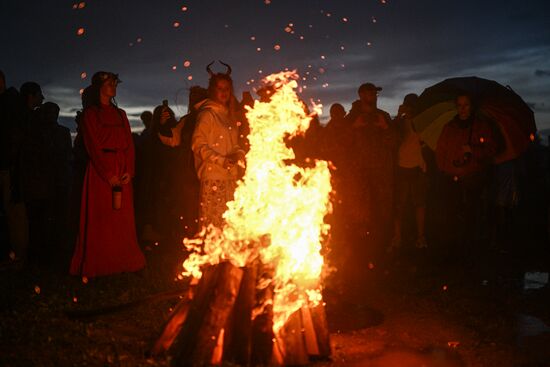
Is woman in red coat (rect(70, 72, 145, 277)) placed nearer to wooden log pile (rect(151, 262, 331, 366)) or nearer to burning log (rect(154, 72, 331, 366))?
burning log (rect(154, 72, 331, 366))

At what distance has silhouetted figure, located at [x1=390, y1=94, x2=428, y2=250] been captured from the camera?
10.2 meters

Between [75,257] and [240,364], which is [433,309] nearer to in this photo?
[240,364]

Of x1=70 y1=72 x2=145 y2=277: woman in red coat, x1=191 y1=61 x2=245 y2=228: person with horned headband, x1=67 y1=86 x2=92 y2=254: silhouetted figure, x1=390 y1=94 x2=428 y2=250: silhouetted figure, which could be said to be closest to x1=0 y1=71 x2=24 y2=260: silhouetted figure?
x1=67 y1=86 x2=92 y2=254: silhouetted figure

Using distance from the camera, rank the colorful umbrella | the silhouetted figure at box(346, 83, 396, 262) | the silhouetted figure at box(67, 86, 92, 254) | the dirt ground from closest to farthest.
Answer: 1. the dirt ground
2. the silhouetted figure at box(67, 86, 92, 254)
3. the colorful umbrella
4. the silhouetted figure at box(346, 83, 396, 262)

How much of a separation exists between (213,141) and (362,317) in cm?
284

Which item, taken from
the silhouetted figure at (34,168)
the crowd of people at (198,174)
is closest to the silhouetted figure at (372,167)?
the crowd of people at (198,174)

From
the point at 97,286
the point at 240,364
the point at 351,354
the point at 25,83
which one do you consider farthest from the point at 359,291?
the point at 25,83

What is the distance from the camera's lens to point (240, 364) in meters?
4.63

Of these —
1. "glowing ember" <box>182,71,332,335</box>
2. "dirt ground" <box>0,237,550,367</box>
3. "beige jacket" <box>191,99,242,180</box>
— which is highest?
"beige jacket" <box>191,99,242,180</box>

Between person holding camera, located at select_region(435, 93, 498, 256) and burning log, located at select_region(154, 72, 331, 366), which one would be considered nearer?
burning log, located at select_region(154, 72, 331, 366)

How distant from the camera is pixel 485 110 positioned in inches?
373

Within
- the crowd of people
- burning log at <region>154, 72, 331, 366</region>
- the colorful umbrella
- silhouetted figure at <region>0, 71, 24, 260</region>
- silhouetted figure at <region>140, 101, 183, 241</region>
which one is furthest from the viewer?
silhouetted figure at <region>140, 101, 183, 241</region>

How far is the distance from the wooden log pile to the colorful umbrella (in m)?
5.49

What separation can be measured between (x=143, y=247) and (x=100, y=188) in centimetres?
284
